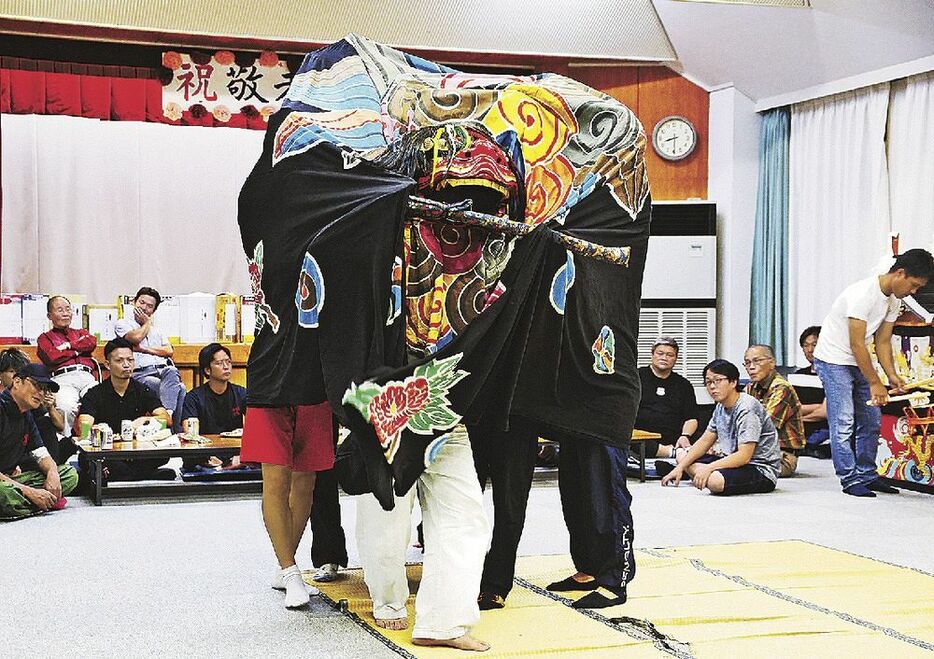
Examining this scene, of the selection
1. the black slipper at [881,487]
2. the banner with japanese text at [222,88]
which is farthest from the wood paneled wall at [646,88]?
the black slipper at [881,487]

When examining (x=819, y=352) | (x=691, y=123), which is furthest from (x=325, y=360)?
(x=691, y=123)

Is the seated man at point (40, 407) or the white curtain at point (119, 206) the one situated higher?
the white curtain at point (119, 206)

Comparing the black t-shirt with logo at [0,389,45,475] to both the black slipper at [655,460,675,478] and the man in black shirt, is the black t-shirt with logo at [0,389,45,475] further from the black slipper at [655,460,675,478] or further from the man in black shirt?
the black slipper at [655,460,675,478]

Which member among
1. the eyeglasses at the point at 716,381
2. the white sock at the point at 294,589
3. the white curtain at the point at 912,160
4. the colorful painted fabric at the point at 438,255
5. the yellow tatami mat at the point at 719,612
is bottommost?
the yellow tatami mat at the point at 719,612

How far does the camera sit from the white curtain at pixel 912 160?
25.5 feet

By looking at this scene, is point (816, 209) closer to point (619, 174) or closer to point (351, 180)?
point (619, 174)

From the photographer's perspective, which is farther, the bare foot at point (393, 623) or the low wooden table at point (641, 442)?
the low wooden table at point (641, 442)

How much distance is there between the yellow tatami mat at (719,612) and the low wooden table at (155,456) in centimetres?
217

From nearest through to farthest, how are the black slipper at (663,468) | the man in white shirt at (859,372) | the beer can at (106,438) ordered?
1. the beer can at (106,438)
2. the man in white shirt at (859,372)
3. the black slipper at (663,468)

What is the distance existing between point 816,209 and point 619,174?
558 centimetres

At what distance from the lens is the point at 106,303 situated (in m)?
8.84

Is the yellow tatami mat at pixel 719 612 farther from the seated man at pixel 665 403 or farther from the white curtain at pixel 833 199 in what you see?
the white curtain at pixel 833 199

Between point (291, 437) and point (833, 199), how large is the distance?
6.09 metres

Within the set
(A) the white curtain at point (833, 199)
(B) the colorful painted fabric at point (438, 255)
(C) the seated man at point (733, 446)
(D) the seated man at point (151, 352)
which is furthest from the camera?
(A) the white curtain at point (833, 199)
